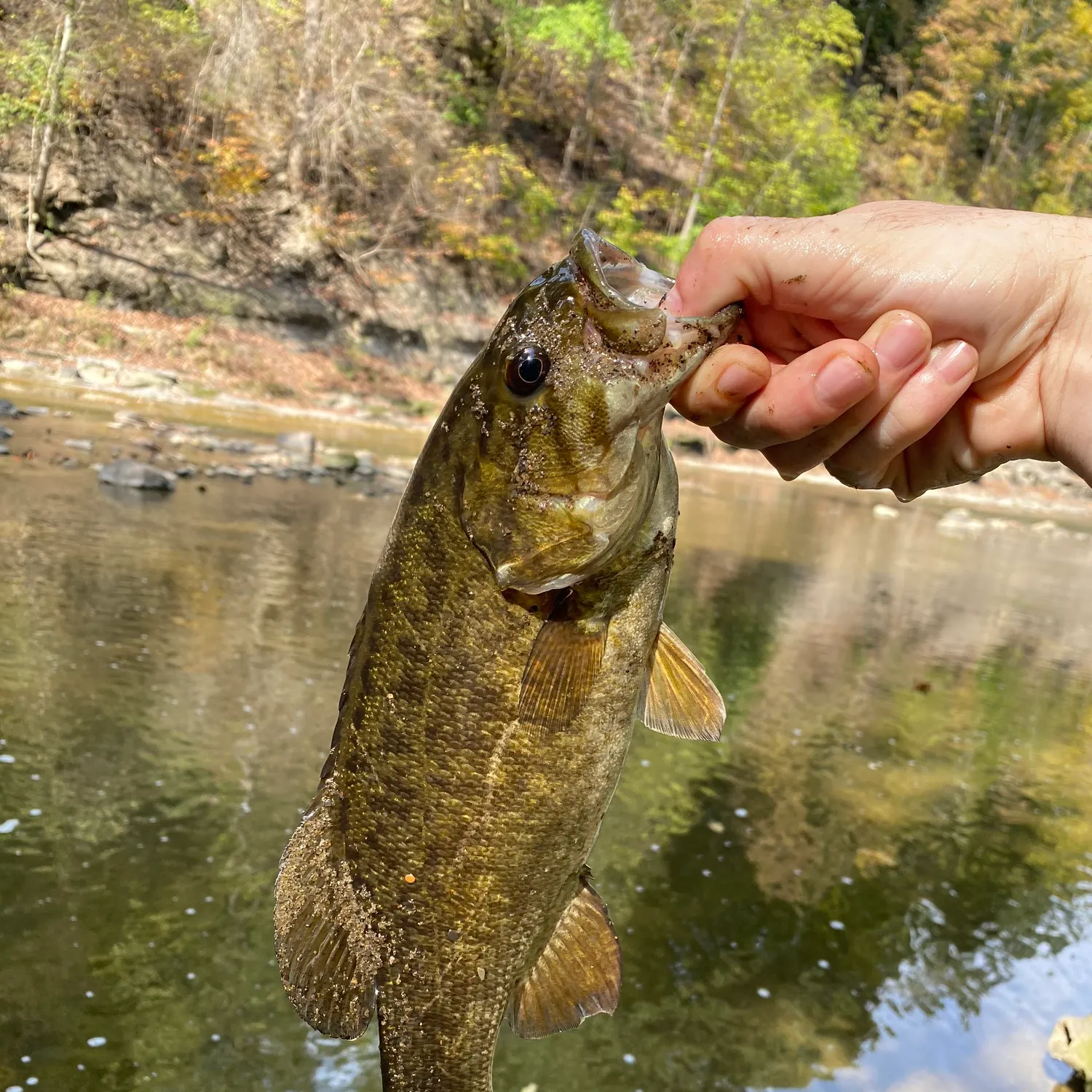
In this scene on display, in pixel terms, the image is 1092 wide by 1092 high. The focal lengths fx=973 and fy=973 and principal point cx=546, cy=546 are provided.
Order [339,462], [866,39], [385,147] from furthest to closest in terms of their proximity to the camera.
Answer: [866,39]
[385,147]
[339,462]

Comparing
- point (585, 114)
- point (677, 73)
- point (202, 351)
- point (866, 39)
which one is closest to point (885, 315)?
point (202, 351)

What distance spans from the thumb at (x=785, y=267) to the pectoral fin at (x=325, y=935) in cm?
149

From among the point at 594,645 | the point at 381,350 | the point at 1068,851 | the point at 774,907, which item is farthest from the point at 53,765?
the point at 381,350

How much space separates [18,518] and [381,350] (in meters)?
19.4

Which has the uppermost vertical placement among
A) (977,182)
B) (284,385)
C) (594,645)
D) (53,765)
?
(977,182)

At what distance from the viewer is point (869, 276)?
7.52 feet

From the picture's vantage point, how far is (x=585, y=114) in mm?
36844

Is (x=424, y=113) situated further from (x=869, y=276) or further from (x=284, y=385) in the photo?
(x=869, y=276)

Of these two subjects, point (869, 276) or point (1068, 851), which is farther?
point (1068, 851)

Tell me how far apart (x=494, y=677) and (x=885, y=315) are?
1.25m

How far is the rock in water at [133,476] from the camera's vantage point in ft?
42.0

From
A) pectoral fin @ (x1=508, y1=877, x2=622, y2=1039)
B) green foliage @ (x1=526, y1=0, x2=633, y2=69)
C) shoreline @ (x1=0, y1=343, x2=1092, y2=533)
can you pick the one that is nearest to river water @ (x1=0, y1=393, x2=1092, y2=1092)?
pectoral fin @ (x1=508, y1=877, x2=622, y2=1039)

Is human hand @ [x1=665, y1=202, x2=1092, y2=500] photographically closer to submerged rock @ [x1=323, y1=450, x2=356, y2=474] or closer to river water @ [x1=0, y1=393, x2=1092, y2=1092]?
river water @ [x1=0, y1=393, x2=1092, y2=1092]

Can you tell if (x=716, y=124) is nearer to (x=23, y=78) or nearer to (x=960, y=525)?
(x=960, y=525)
